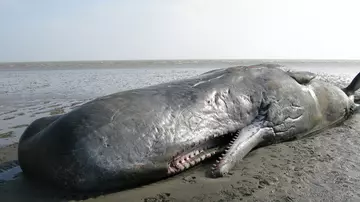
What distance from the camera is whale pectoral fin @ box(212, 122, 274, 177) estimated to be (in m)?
4.14

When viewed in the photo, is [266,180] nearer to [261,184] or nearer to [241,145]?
[261,184]

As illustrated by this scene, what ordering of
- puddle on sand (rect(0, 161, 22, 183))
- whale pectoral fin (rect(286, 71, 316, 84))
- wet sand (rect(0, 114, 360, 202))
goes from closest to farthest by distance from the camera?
1. wet sand (rect(0, 114, 360, 202))
2. puddle on sand (rect(0, 161, 22, 183))
3. whale pectoral fin (rect(286, 71, 316, 84))

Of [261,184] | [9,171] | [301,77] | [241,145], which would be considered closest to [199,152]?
[241,145]

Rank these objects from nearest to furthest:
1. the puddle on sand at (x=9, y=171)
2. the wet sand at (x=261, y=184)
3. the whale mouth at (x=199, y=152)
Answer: the wet sand at (x=261, y=184)
the whale mouth at (x=199, y=152)
the puddle on sand at (x=9, y=171)

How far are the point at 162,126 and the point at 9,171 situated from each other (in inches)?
78.3

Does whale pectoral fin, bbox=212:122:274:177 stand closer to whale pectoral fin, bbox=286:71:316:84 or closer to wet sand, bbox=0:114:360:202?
wet sand, bbox=0:114:360:202

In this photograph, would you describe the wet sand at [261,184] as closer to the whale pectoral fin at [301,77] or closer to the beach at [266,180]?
the beach at [266,180]

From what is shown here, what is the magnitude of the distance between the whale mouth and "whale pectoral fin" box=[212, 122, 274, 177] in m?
0.13

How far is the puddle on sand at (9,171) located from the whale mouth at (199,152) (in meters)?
1.84

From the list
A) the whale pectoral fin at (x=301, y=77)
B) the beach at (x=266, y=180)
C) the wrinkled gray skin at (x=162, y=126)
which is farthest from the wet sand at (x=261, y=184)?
the whale pectoral fin at (x=301, y=77)

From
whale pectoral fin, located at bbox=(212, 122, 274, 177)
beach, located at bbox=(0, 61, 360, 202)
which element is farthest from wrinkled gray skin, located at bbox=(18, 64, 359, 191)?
beach, located at bbox=(0, 61, 360, 202)

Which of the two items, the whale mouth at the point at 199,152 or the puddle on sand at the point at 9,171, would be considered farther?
the puddle on sand at the point at 9,171

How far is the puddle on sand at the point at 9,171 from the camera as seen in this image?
420cm

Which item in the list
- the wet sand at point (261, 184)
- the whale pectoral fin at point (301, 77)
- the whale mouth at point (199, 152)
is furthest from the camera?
the whale pectoral fin at point (301, 77)
